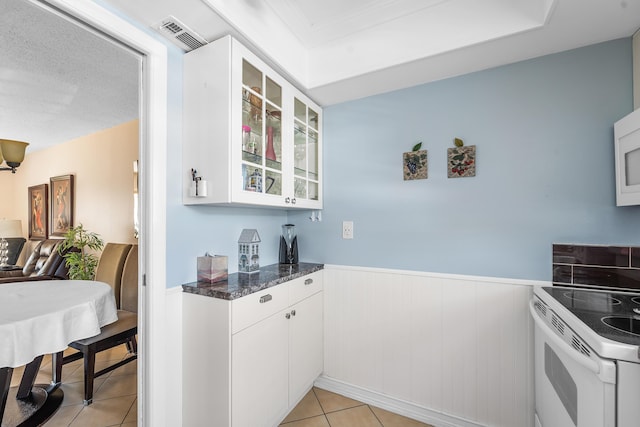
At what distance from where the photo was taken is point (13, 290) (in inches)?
67.9

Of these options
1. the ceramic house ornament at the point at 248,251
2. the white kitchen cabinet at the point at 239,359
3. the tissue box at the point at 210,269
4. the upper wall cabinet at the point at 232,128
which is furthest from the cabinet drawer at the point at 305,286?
the upper wall cabinet at the point at 232,128

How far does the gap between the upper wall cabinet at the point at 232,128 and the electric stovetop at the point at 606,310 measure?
60.5 inches

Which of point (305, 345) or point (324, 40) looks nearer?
point (324, 40)

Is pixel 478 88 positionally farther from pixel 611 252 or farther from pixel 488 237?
pixel 611 252

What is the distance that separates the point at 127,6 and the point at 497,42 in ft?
5.90

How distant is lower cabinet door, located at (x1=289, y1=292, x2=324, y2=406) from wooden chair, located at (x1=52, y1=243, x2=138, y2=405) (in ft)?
Result: 4.18

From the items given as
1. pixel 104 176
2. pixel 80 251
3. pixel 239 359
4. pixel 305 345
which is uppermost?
pixel 104 176

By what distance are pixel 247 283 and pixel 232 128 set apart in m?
0.84

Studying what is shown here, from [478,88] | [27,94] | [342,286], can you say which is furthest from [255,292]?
[27,94]

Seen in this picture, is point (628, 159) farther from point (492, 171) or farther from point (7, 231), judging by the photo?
point (7, 231)

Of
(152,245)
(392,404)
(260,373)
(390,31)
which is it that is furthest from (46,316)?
(390,31)

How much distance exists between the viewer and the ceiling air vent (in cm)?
131

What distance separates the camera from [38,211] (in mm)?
2088

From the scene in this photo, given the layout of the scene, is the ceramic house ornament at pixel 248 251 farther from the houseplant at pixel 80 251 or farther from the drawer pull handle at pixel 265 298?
the houseplant at pixel 80 251
